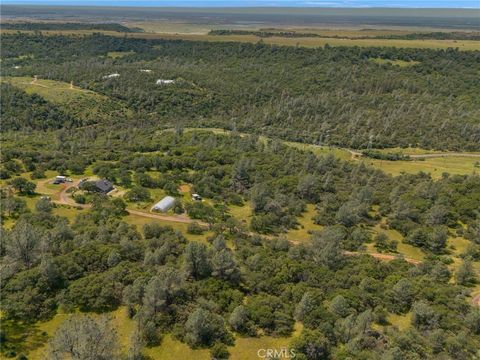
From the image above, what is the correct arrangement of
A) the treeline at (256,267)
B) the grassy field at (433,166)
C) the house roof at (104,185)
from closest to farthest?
1. the treeline at (256,267)
2. the house roof at (104,185)
3. the grassy field at (433,166)

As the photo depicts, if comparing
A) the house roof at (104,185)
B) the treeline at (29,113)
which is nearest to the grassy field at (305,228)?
the house roof at (104,185)

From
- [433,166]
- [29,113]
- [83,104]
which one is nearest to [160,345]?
[433,166]

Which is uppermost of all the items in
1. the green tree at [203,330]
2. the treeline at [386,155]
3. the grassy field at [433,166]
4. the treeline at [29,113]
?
the treeline at [29,113]

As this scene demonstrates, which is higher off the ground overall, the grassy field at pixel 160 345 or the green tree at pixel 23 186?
the green tree at pixel 23 186

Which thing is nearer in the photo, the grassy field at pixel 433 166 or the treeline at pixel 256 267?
the treeline at pixel 256 267

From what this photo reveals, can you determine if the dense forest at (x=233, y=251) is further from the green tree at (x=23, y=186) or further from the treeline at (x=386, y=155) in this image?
the treeline at (x=386, y=155)

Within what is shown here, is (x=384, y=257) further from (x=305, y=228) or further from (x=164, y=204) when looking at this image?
(x=164, y=204)

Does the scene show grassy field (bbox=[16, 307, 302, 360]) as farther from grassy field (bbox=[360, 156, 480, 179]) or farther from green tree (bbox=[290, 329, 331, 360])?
grassy field (bbox=[360, 156, 480, 179])

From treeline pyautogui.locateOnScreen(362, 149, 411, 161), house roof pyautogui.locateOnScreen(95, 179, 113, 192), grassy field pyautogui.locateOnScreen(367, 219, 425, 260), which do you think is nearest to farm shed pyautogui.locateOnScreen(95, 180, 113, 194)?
house roof pyautogui.locateOnScreen(95, 179, 113, 192)

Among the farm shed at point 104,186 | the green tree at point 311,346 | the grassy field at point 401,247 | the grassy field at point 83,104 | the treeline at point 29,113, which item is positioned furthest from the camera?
the grassy field at point 83,104
